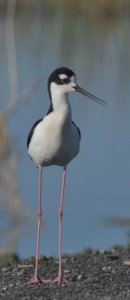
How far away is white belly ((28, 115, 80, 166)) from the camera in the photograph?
651 cm

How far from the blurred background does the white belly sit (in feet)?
7.58

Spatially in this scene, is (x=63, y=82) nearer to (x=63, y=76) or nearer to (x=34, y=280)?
(x=63, y=76)

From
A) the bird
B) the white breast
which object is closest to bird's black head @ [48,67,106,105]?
the bird

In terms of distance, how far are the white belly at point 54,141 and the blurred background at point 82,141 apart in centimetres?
231

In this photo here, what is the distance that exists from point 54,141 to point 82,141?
6.29 m

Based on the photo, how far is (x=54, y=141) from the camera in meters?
6.53

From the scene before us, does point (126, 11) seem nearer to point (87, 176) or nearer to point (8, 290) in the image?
point (87, 176)

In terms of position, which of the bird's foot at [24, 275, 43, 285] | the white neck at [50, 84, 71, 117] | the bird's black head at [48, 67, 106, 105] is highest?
the bird's black head at [48, 67, 106, 105]

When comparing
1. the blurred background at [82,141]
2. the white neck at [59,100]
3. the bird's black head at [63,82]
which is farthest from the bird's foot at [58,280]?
the blurred background at [82,141]

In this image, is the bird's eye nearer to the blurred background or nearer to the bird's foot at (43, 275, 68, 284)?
the bird's foot at (43, 275, 68, 284)

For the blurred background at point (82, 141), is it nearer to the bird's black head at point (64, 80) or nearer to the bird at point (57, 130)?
the bird at point (57, 130)

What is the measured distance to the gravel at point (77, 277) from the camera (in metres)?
6.16

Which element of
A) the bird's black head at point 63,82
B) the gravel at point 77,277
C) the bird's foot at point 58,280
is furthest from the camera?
the bird's foot at point 58,280

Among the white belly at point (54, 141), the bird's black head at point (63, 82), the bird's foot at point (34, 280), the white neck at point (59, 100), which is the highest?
the bird's black head at point (63, 82)
